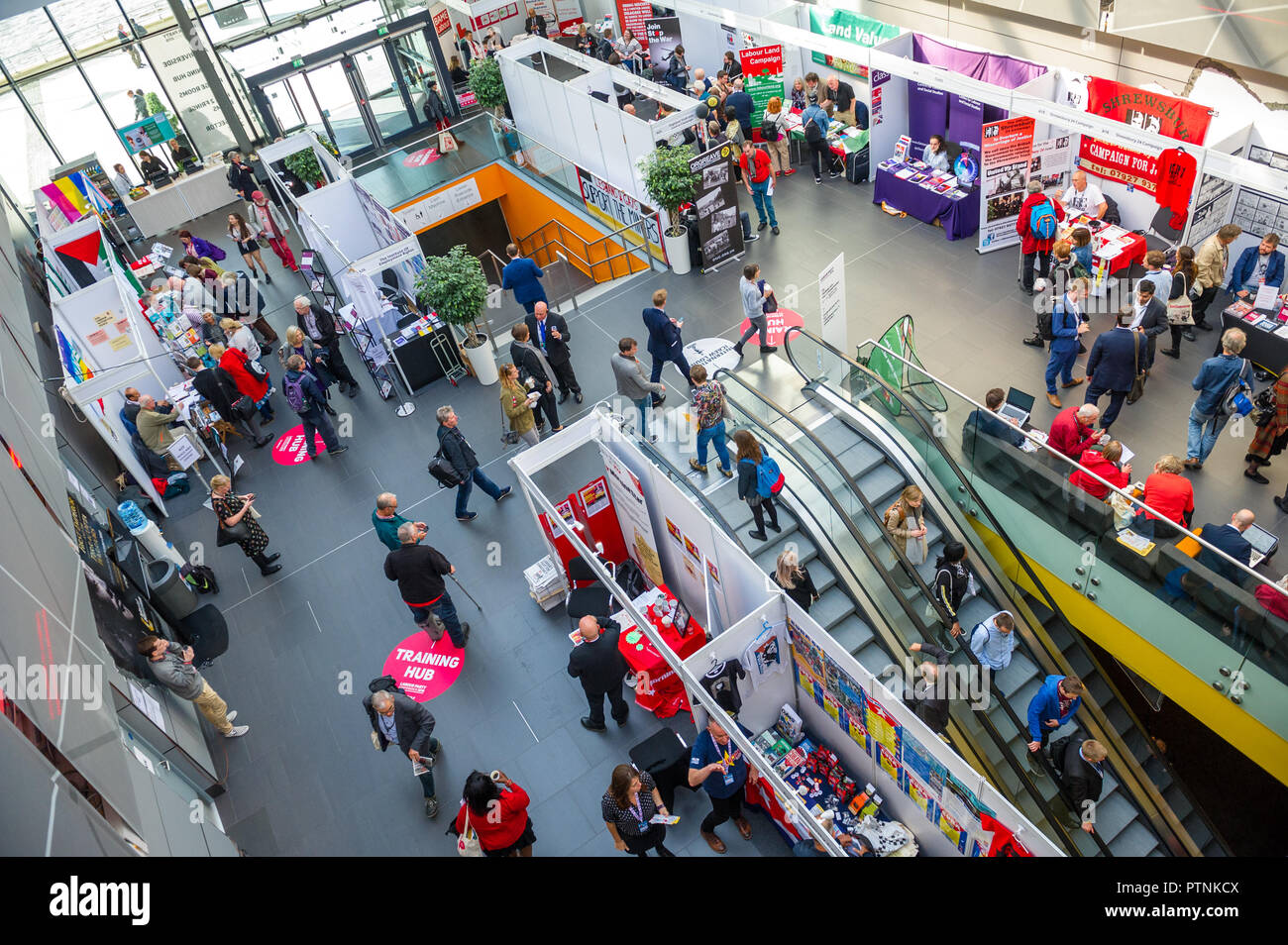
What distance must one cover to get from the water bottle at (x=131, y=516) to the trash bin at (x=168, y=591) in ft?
1.40

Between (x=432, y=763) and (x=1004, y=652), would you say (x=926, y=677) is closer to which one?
(x=1004, y=652)

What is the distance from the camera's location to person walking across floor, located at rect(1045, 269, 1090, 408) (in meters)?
9.09

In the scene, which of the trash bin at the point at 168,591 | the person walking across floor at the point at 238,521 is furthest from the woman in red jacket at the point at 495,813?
the trash bin at the point at 168,591

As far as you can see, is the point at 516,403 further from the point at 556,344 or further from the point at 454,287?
the point at 454,287

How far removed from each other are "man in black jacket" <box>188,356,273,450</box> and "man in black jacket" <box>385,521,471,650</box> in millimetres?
4471

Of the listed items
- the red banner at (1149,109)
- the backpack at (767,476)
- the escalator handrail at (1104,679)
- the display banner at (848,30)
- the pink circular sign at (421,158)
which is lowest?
the escalator handrail at (1104,679)

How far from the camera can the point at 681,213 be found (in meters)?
12.5

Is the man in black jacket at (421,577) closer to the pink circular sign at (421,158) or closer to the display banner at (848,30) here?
the display banner at (848,30)

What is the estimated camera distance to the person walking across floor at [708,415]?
8125mm

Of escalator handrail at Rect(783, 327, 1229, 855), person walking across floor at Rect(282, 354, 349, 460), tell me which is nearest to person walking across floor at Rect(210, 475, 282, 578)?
person walking across floor at Rect(282, 354, 349, 460)

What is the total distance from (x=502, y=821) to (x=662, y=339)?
219 inches

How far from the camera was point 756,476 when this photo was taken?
7.61 metres

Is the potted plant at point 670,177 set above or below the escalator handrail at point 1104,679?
above

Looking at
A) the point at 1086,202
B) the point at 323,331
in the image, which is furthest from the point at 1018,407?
the point at 323,331
